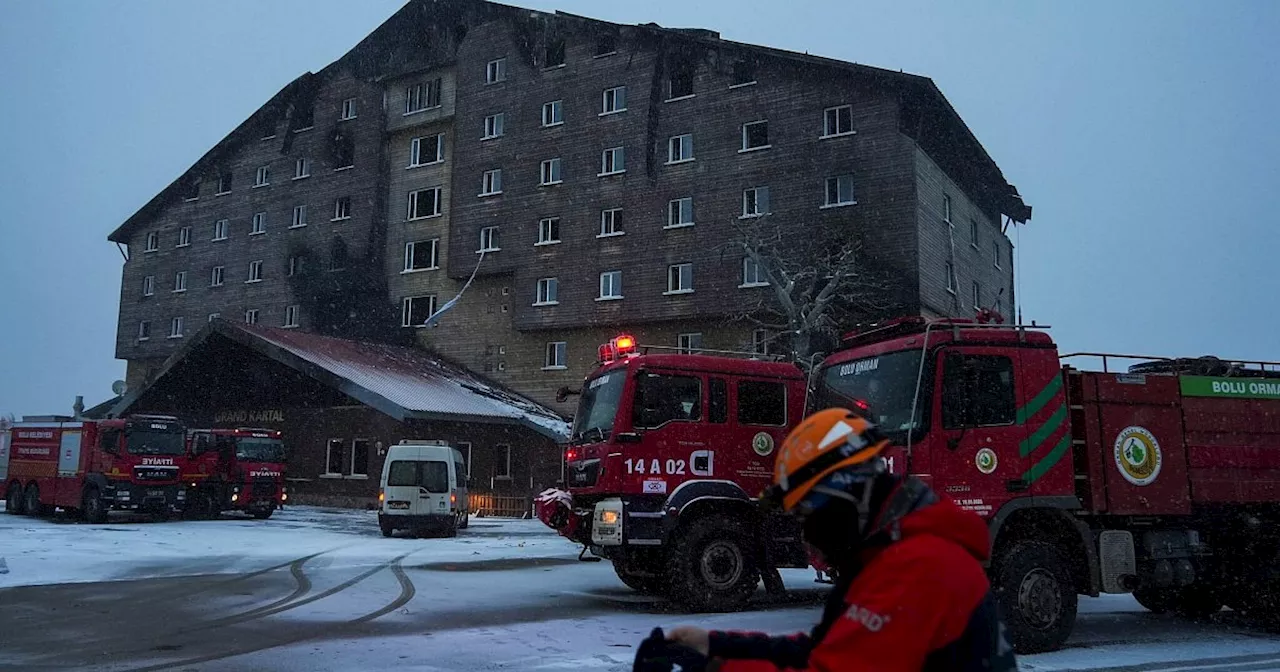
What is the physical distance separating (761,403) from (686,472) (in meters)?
1.33

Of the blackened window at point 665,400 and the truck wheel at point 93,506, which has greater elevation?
the blackened window at point 665,400

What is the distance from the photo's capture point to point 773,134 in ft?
108

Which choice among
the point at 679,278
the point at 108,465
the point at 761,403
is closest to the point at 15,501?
the point at 108,465

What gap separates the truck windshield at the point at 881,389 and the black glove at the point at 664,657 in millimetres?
6971

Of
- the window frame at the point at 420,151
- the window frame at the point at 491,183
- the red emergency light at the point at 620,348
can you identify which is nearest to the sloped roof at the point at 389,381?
the window frame at the point at 491,183

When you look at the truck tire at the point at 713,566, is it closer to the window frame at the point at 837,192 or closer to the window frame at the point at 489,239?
the window frame at the point at 837,192

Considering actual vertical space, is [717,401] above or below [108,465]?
above

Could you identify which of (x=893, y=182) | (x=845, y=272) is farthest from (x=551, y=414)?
(x=893, y=182)

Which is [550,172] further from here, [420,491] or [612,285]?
[420,491]

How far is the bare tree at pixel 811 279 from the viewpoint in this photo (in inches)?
1141

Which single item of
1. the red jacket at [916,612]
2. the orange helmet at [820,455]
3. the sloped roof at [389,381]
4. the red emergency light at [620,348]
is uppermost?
the sloped roof at [389,381]

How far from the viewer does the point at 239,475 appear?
2822cm

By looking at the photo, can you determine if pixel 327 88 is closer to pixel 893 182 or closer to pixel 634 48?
pixel 634 48

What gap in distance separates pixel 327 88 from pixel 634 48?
673 inches
